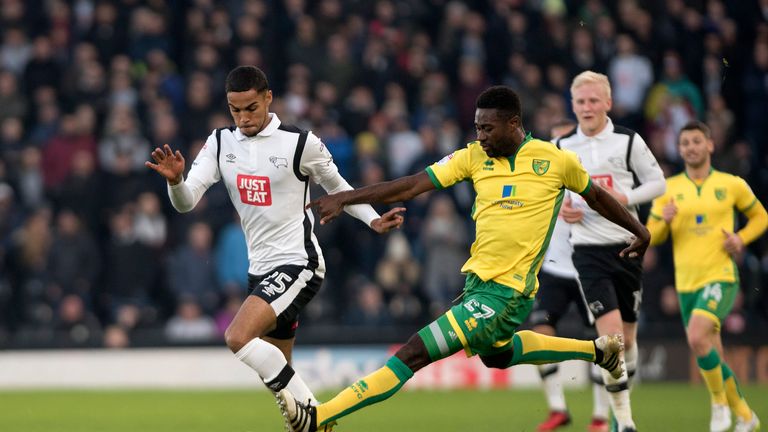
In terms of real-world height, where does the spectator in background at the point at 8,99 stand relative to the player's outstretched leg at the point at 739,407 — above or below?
above

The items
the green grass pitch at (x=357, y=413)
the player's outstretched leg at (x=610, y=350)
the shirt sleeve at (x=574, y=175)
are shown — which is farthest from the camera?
the green grass pitch at (x=357, y=413)

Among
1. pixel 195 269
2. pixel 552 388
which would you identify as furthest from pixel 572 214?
pixel 195 269

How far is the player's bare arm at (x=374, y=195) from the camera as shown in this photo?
26.3 feet

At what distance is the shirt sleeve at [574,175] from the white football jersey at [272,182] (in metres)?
1.47

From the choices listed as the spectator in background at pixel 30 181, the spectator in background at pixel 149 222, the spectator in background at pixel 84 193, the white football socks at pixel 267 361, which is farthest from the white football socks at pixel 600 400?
the spectator in background at pixel 30 181

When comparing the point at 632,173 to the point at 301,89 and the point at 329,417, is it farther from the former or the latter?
the point at 301,89

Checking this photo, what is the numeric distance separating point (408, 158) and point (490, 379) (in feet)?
11.3

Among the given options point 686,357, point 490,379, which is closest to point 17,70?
point 490,379

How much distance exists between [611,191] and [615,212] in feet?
5.32

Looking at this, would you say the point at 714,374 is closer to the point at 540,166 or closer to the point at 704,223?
the point at 704,223

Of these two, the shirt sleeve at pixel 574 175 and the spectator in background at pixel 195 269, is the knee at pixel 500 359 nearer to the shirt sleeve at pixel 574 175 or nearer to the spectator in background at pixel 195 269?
the shirt sleeve at pixel 574 175

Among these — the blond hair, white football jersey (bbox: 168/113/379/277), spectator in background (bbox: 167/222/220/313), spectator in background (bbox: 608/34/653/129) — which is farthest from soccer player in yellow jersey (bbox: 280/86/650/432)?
spectator in background (bbox: 608/34/653/129)

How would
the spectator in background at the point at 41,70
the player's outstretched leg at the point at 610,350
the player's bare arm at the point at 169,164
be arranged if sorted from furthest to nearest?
the spectator in background at the point at 41,70 → the player's outstretched leg at the point at 610,350 → the player's bare arm at the point at 169,164

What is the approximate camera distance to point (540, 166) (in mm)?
8352
